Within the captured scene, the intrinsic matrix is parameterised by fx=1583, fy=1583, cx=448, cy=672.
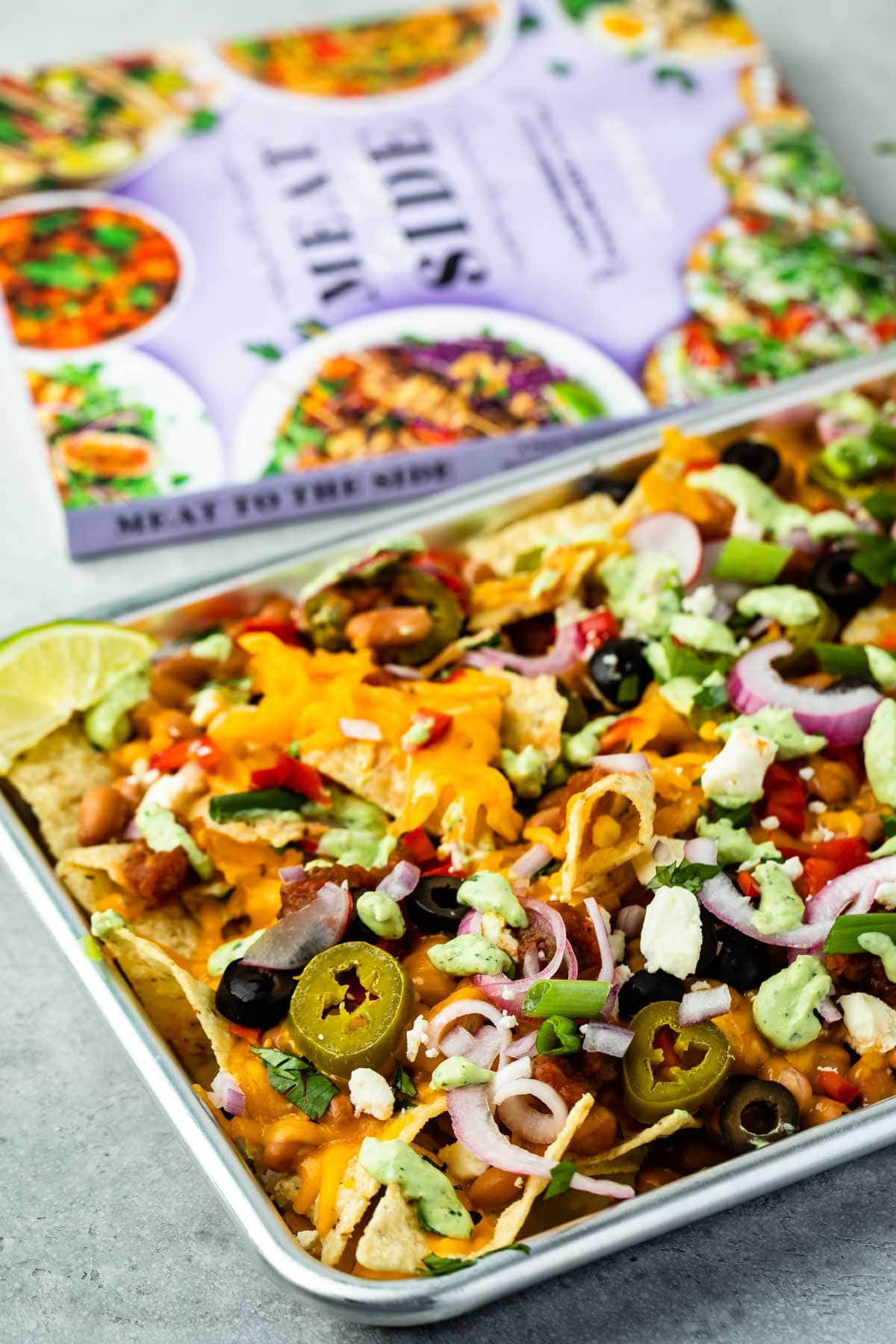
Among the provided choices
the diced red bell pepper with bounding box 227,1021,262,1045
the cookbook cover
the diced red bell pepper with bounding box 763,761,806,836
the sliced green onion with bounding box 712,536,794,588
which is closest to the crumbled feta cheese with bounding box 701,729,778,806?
the diced red bell pepper with bounding box 763,761,806,836

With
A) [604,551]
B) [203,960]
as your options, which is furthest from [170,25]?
[203,960]

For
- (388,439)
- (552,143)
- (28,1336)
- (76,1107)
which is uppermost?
(552,143)

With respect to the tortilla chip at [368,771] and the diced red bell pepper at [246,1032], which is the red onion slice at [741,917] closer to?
the tortilla chip at [368,771]

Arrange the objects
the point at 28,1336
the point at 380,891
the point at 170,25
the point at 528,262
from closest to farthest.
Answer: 1. the point at 28,1336
2. the point at 380,891
3. the point at 528,262
4. the point at 170,25

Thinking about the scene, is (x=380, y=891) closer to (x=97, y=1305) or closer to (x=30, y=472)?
(x=97, y=1305)

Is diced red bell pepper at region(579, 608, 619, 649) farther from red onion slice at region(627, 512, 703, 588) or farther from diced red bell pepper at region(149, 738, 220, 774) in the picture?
diced red bell pepper at region(149, 738, 220, 774)
